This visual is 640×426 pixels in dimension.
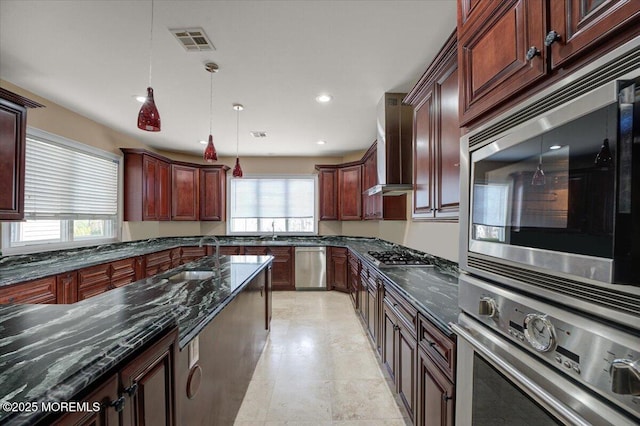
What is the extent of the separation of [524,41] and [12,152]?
11.3 ft

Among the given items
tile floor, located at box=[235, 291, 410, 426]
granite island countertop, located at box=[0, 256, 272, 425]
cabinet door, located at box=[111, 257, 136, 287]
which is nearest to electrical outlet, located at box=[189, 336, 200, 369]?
granite island countertop, located at box=[0, 256, 272, 425]

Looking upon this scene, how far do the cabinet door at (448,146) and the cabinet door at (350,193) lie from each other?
135 inches

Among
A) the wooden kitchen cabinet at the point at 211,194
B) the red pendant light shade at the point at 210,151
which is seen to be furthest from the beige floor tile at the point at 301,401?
the wooden kitchen cabinet at the point at 211,194

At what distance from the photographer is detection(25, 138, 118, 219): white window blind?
3.27m

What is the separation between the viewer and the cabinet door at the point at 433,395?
124 cm

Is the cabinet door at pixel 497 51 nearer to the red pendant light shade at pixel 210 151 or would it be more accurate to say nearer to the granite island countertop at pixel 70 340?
the granite island countertop at pixel 70 340

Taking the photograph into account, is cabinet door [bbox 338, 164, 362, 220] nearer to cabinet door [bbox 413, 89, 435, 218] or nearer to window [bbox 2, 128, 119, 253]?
cabinet door [bbox 413, 89, 435, 218]

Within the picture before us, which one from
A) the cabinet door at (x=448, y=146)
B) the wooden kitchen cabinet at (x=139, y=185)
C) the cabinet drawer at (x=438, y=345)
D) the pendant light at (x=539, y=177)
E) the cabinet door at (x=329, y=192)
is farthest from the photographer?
the cabinet door at (x=329, y=192)

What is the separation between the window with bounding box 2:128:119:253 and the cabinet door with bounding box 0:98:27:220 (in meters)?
0.82

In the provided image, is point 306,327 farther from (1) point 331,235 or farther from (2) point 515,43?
(2) point 515,43

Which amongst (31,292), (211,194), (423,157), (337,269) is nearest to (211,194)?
(211,194)

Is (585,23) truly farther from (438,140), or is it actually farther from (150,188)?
(150,188)

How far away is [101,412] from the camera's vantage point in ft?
2.20

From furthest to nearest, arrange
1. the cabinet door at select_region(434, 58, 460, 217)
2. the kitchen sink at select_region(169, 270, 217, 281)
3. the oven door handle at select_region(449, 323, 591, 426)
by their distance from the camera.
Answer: the kitchen sink at select_region(169, 270, 217, 281) < the cabinet door at select_region(434, 58, 460, 217) < the oven door handle at select_region(449, 323, 591, 426)
